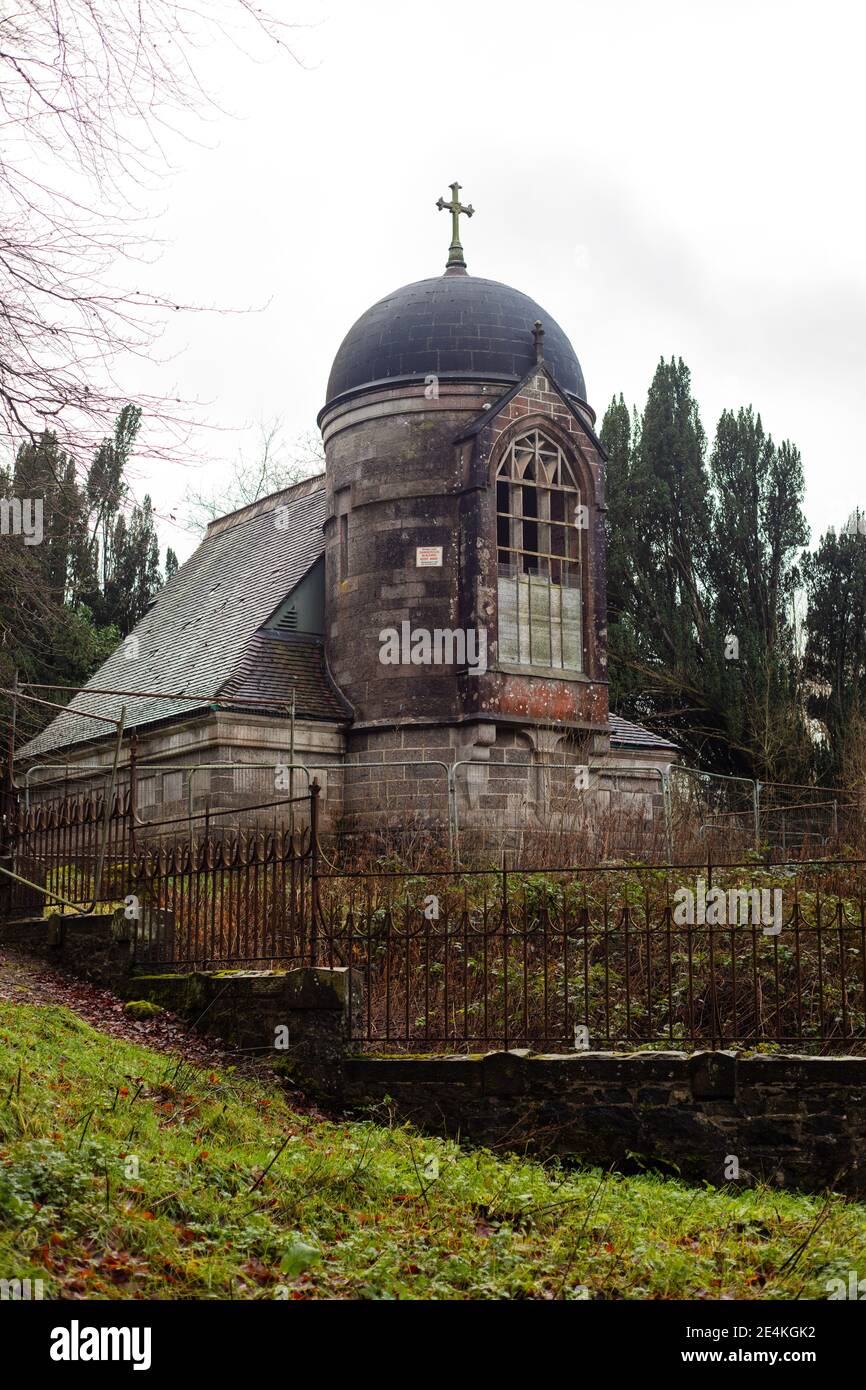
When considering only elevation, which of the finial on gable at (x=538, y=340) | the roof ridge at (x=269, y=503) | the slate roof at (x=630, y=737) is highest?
the finial on gable at (x=538, y=340)

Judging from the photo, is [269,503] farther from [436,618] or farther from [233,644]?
[436,618]

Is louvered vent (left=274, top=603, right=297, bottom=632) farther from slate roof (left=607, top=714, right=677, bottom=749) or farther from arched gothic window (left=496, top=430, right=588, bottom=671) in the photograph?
slate roof (left=607, top=714, right=677, bottom=749)

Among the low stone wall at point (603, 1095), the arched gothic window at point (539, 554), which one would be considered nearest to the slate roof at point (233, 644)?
the arched gothic window at point (539, 554)

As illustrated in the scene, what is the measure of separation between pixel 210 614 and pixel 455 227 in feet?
26.6

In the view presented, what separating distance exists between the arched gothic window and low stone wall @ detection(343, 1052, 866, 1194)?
36.7ft

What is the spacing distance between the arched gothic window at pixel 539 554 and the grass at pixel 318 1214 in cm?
1211

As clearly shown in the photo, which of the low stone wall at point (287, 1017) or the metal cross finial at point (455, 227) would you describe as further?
the metal cross finial at point (455, 227)

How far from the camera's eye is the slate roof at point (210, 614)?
23.1 m

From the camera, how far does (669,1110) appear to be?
993 cm

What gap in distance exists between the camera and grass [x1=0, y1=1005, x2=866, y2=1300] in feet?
21.2
